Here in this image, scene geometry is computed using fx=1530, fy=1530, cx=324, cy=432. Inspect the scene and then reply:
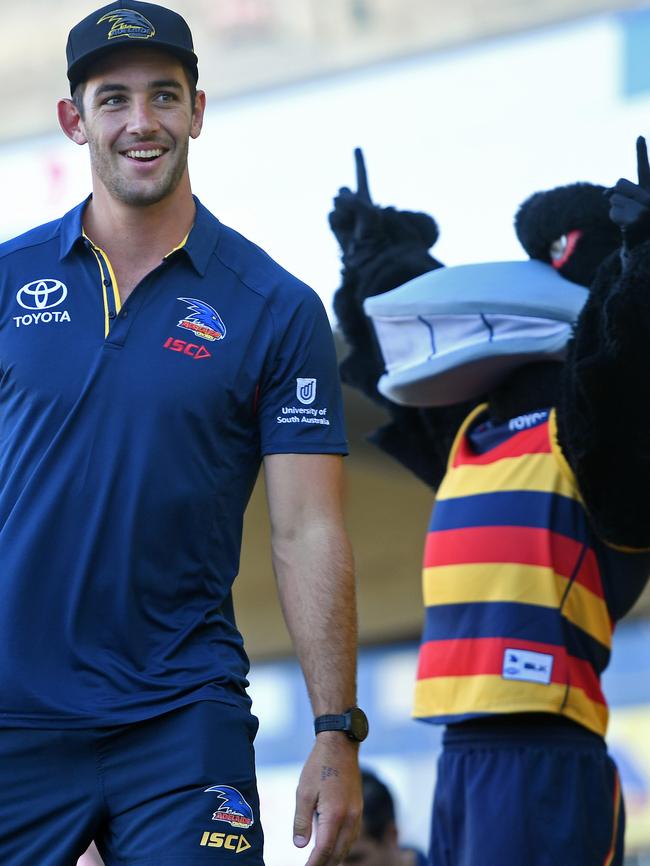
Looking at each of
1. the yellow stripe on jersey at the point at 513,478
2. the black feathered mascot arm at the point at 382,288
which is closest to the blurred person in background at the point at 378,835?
the black feathered mascot arm at the point at 382,288

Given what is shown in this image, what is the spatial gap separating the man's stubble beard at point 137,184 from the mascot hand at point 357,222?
150cm

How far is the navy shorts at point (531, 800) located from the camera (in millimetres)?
3398

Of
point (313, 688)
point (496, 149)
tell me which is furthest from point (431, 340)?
point (496, 149)

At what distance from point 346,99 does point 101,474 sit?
15.8ft

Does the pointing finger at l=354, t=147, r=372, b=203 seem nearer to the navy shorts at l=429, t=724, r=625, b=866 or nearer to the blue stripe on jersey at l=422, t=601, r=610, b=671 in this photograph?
the blue stripe on jersey at l=422, t=601, r=610, b=671

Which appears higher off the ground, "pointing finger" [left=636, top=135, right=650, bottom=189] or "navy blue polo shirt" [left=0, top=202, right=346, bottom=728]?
"pointing finger" [left=636, top=135, right=650, bottom=189]

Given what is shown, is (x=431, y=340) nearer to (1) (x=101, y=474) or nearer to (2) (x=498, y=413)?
(2) (x=498, y=413)

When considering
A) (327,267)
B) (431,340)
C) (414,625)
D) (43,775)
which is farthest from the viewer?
(414,625)

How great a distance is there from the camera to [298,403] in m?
2.69

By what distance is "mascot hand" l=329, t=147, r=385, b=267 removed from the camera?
423cm

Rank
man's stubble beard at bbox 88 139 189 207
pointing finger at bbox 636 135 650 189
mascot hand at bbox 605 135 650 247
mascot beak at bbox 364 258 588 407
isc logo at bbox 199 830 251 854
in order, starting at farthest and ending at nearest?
mascot beak at bbox 364 258 588 407, pointing finger at bbox 636 135 650 189, mascot hand at bbox 605 135 650 247, man's stubble beard at bbox 88 139 189 207, isc logo at bbox 199 830 251 854

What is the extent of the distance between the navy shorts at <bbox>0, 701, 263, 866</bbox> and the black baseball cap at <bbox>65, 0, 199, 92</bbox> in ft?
3.82

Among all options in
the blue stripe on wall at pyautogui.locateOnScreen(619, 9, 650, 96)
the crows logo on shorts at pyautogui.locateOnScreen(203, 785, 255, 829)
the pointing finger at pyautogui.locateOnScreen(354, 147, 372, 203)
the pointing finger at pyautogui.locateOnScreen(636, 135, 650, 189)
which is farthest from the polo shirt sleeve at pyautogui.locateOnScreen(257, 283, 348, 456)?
the blue stripe on wall at pyautogui.locateOnScreen(619, 9, 650, 96)

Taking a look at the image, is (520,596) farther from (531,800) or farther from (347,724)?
(347,724)
